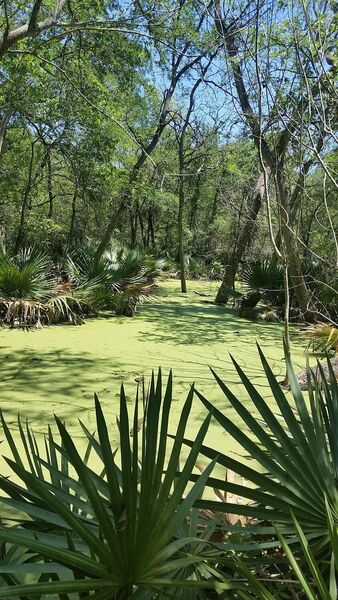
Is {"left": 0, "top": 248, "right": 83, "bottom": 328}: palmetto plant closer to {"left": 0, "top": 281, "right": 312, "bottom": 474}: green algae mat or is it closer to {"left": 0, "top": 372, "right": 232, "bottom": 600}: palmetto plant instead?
{"left": 0, "top": 281, "right": 312, "bottom": 474}: green algae mat

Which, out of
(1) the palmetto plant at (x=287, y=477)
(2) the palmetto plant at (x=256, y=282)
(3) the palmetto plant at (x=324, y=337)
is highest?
(2) the palmetto plant at (x=256, y=282)

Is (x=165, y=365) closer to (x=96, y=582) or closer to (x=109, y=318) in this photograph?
(x=109, y=318)

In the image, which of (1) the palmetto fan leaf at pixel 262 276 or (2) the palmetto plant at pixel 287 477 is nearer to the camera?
(2) the palmetto plant at pixel 287 477

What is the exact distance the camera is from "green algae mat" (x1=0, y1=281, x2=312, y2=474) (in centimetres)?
375

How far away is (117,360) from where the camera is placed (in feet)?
17.8

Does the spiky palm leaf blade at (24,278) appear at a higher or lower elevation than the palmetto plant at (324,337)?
higher

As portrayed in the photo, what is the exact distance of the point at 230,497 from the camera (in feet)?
6.39

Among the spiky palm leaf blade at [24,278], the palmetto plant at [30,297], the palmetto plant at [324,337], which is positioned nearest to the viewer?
the palmetto plant at [324,337]

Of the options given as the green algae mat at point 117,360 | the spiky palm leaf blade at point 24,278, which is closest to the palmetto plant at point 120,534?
the green algae mat at point 117,360

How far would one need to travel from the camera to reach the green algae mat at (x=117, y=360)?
3.75 metres

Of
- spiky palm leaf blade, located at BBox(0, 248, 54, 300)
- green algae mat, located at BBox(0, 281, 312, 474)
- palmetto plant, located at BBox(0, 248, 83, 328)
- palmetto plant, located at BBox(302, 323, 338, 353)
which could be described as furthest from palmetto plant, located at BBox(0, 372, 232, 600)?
spiky palm leaf blade, located at BBox(0, 248, 54, 300)

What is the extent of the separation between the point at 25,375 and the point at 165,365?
155 cm

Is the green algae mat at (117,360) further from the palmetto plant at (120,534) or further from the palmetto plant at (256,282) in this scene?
the palmetto plant at (120,534)

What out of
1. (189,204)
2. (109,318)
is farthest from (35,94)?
(189,204)
